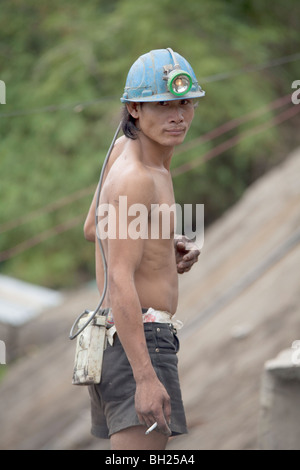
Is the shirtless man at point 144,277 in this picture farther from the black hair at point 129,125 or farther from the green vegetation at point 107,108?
the green vegetation at point 107,108

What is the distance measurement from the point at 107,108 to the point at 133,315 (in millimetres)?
11092

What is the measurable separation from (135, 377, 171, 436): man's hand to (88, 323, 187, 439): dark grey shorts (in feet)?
0.28

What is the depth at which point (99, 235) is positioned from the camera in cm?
287

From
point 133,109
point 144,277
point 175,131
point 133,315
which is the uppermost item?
point 133,109

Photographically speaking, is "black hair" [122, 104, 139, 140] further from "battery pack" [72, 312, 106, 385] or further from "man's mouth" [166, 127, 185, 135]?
"battery pack" [72, 312, 106, 385]

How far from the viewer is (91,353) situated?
9.16 ft

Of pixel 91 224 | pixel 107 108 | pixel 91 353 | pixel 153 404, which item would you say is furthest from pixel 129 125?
pixel 107 108

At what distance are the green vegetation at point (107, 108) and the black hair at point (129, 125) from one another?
976 cm

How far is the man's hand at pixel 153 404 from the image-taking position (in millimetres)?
2613

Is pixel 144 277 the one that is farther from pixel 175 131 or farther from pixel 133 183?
pixel 175 131

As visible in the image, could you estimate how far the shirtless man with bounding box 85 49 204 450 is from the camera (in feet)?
8.71

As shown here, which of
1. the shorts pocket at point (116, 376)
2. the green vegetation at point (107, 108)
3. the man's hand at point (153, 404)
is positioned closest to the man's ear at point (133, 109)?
the shorts pocket at point (116, 376)

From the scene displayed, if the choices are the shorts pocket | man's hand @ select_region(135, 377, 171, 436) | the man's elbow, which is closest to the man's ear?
the man's elbow
